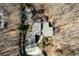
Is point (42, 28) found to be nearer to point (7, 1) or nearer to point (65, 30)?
point (65, 30)

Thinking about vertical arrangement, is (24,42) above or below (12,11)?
below

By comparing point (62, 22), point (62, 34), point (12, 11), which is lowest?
point (62, 34)

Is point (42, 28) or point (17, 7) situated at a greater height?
point (17, 7)

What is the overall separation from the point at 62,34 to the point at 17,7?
496 mm

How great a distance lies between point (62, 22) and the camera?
145cm

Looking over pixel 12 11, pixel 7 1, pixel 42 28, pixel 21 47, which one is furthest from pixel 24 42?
pixel 7 1

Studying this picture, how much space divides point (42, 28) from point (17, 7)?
1.02 feet

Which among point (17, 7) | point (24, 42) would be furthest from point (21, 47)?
point (17, 7)

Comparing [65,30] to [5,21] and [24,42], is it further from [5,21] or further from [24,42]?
[5,21]

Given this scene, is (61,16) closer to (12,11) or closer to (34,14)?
(34,14)

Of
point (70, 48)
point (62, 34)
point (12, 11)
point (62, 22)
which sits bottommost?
point (70, 48)

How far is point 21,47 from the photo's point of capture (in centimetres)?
143

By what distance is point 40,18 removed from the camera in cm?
145

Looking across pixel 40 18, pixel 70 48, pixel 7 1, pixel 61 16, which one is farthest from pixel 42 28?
pixel 7 1
